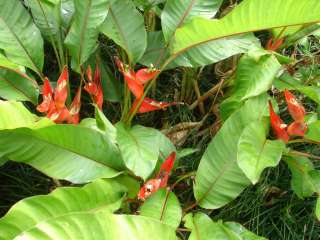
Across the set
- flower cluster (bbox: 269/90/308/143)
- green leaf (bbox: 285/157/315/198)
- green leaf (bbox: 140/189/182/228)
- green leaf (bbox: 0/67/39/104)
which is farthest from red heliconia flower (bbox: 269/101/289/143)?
green leaf (bbox: 0/67/39/104)

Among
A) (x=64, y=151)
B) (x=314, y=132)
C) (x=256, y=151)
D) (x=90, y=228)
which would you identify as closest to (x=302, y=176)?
(x=314, y=132)

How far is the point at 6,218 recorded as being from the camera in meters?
0.87

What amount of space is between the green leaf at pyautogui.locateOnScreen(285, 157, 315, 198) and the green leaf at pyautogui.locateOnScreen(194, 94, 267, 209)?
0.18m

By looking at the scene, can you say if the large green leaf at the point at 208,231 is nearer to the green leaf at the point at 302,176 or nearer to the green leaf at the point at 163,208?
the green leaf at the point at 163,208

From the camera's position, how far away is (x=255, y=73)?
121 centimetres

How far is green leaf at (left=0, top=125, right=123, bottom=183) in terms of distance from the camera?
3.50ft

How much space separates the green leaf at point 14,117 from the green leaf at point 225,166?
16.3 inches

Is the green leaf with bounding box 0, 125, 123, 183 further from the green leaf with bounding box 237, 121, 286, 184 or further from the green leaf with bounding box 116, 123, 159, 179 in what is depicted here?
the green leaf with bounding box 237, 121, 286, 184

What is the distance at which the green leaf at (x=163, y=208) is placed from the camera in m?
1.11

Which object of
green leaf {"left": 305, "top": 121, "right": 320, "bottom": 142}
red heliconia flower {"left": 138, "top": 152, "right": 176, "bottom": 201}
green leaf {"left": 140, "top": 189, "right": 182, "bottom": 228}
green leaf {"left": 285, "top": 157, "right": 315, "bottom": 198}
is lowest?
green leaf {"left": 285, "top": 157, "right": 315, "bottom": 198}

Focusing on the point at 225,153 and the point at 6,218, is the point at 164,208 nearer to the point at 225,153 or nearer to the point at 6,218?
the point at 225,153

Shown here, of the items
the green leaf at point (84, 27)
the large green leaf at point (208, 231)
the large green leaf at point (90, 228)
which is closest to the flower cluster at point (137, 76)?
the green leaf at point (84, 27)

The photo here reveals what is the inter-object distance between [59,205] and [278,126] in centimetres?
57

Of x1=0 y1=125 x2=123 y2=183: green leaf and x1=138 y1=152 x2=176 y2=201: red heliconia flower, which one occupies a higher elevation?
x1=0 y1=125 x2=123 y2=183: green leaf
